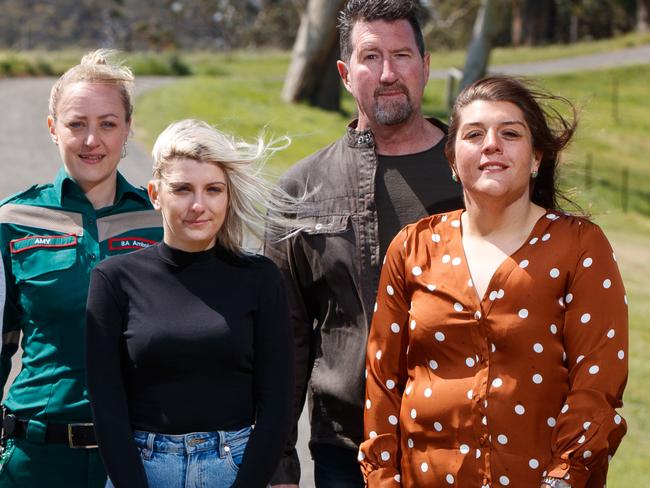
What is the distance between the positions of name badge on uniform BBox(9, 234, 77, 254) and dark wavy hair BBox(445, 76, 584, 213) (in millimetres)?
1250

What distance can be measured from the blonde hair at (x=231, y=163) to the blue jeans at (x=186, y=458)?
57cm

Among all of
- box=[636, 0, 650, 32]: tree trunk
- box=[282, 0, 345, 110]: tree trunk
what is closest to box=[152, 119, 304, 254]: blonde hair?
box=[282, 0, 345, 110]: tree trunk

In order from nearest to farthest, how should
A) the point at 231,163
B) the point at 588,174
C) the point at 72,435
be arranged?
the point at 231,163
the point at 72,435
the point at 588,174

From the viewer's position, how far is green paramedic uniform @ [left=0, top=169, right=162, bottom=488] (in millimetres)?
3379

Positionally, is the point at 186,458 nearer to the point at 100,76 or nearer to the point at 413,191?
the point at 413,191

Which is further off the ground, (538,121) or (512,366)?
(538,121)

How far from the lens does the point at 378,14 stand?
3.62 meters

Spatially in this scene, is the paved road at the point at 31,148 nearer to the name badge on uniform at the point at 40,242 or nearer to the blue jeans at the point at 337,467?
the blue jeans at the point at 337,467

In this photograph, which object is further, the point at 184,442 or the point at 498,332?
the point at 184,442

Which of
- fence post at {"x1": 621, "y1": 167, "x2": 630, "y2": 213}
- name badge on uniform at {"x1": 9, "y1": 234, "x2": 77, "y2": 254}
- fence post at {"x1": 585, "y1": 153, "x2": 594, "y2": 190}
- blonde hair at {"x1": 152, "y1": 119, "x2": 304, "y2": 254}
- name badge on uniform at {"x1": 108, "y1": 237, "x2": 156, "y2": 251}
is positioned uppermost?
blonde hair at {"x1": 152, "y1": 119, "x2": 304, "y2": 254}

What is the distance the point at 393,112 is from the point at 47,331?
51.5 inches

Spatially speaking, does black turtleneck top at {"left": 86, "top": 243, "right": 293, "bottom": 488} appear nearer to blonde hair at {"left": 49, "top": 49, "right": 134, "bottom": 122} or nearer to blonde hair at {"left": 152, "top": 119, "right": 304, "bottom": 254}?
blonde hair at {"left": 152, "top": 119, "right": 304, "bottom": 254}

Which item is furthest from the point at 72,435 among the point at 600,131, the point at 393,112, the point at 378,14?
the point at 600,131

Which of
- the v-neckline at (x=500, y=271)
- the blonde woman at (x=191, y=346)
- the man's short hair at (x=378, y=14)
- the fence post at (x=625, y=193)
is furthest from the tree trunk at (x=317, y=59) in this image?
the v-neckline at (x=500, y=271)
